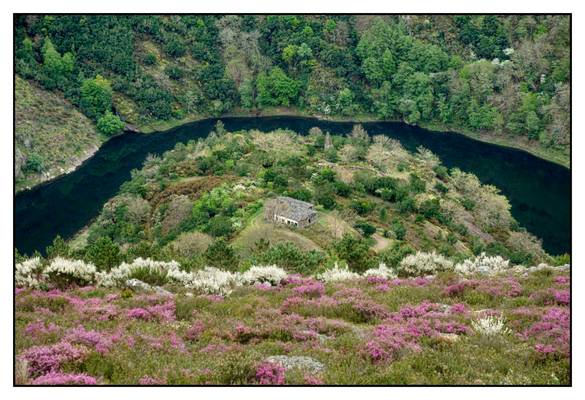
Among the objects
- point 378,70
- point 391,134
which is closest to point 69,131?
point 391,134

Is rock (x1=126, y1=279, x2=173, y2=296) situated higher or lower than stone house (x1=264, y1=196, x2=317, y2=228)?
higher

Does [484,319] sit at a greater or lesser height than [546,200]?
greater

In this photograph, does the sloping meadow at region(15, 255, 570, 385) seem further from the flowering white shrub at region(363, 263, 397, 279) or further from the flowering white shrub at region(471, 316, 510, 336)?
the flowering white shrub at region(363, 263, 397, 279)

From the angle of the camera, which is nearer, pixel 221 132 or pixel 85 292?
pixel 85 292

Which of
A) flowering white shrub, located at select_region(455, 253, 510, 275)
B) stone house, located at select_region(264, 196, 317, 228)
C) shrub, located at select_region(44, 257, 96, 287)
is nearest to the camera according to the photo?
shrub, located at select_region(44, 257, 96, 287)

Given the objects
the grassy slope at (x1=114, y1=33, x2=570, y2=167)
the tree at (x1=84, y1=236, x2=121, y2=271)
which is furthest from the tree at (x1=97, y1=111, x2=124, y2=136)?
the tree at (x1=84, y1=236, x2=121, y2=271)

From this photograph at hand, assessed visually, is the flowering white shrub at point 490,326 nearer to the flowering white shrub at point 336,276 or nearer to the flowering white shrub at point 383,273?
the flowering white shrub at point 383,273
